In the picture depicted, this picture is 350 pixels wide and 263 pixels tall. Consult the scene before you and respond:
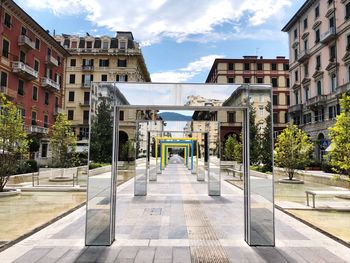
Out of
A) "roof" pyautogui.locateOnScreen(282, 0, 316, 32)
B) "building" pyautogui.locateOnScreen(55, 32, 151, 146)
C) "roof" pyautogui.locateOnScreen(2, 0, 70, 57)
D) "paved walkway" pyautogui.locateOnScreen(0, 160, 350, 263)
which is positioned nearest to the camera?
"paved walkway" pyautogui.locateOnScreen(0, 160, 350, 263)

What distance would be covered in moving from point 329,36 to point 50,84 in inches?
1198

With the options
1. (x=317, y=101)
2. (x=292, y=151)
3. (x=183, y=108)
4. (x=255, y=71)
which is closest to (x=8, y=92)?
(x=292, y=151)

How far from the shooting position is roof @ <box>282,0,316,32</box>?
35259mm

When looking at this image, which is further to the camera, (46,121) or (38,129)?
(46,121)

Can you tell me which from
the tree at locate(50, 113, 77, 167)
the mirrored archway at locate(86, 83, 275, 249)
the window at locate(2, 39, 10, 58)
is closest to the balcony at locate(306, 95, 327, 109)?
the tree at locate(50, 113, 77, 167)

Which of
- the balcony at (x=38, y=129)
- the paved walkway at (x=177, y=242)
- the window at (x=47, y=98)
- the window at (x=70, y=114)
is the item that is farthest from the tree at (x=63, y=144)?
the window at (x=70, y=114)

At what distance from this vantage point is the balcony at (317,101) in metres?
31.9

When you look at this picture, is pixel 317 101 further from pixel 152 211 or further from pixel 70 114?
pixel 70 114

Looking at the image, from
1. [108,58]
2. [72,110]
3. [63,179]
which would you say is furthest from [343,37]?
[72,110]

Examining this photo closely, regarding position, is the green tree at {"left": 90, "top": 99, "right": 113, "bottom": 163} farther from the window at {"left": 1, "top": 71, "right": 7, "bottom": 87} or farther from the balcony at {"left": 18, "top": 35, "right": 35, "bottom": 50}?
the balcony at {"left": 18, "top": 35, "right": 35, "bottom": 50}

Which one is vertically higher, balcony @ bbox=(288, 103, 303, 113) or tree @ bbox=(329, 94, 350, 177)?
balcony @ bbox=(288, 103, 303, 113)

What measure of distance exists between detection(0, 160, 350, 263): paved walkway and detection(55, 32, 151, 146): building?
135 ft

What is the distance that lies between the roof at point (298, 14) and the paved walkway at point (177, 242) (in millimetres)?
33651

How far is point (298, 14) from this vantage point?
124 feet
